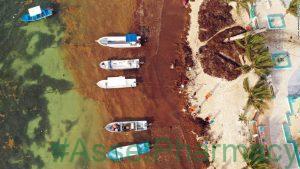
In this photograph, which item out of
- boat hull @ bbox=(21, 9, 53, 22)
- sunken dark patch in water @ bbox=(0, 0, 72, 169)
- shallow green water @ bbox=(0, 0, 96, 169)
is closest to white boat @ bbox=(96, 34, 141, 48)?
shallow green water @ bbox=(0, 0, 96, 169)

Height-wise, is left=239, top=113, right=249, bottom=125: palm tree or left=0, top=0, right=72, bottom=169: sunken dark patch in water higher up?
left=0, top=0, right=72, bottom=169: sunken dark patch in water

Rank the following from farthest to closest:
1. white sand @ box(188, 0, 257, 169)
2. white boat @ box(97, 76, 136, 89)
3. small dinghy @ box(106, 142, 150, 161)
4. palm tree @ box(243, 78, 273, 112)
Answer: white boat @ box(97, 76, 136, 89) < white sand @ box(188, 0, 257, 169) < small dinghy @ box(106, 142, 150, 161) < palm tree @ box(243, 78, 273, 112)

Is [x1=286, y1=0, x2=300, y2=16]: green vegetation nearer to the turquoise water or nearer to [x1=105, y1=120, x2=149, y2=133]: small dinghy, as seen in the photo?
the turquoise water

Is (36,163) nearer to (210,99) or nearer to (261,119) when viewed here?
(210,99)

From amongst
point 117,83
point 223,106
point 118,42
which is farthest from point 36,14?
point 223,106

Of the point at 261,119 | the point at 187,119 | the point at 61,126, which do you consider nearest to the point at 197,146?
the point at 187,119

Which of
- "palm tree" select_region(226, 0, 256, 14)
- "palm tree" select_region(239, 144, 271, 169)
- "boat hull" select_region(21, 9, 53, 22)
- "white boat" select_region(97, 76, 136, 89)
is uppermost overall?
"boat hull" select_region(21, 9, 53, 22)

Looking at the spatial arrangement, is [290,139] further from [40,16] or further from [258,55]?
[40,16]
